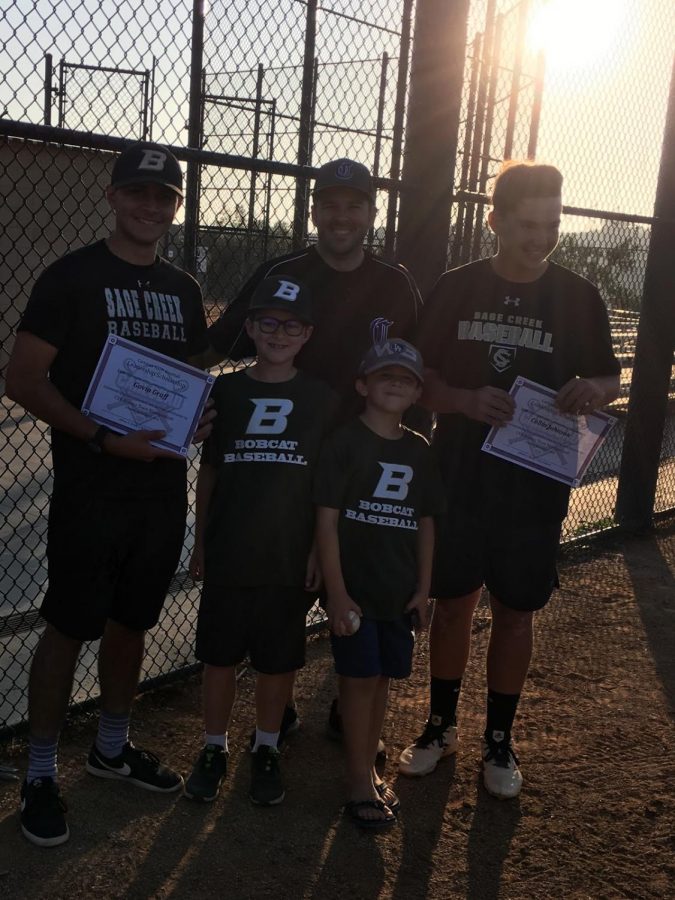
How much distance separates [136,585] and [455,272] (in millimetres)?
1492

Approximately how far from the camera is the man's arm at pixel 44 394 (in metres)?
2.54

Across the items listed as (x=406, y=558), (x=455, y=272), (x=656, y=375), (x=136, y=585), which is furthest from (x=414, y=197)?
(x=656, y=375)

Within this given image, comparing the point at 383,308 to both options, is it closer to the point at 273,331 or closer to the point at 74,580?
the point at 273,331

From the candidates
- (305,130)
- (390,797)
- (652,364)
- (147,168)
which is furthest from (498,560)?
(652,364)

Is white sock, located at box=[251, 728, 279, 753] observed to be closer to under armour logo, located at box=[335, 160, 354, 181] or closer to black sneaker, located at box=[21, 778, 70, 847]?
black sneaker, located at box=[21, 778, 70, 847]

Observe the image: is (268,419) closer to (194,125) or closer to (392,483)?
(392,483)

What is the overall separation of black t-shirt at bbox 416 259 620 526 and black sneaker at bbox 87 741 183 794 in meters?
1.34

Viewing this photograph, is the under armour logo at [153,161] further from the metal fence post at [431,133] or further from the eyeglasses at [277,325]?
the metal fence post at [431,133]

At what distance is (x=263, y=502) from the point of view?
281cm

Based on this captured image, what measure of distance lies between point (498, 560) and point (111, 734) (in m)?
1.45

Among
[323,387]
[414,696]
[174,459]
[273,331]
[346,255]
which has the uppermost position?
[346,255]

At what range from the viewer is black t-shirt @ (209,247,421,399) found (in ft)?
9.88

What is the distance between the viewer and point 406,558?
2898 mm

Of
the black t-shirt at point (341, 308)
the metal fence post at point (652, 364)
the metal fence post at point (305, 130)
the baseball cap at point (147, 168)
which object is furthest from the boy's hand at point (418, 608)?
the metal fence post at point (652, 364)
